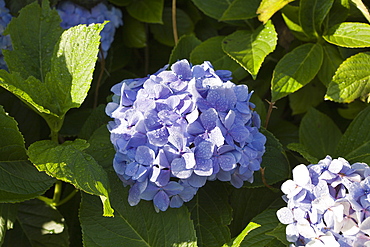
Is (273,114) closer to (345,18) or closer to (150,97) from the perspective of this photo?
(345,18)

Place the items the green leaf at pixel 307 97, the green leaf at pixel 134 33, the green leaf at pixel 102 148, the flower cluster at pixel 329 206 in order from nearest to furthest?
the flower cluster at pixel 329 206 < the green leaf at pixel 102 148 < the green leaf at pixel 307 97 < the green leaf at pixel 134 33

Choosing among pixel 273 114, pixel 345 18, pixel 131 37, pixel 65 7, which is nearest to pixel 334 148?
pixel 273 114

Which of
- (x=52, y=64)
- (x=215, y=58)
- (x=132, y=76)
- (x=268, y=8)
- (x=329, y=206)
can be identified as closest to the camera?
(x=329, y=206)

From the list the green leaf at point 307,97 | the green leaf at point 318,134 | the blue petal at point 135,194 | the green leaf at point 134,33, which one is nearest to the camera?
the blue petal at point 135,194

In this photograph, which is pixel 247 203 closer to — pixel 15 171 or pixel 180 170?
pixel 180 170

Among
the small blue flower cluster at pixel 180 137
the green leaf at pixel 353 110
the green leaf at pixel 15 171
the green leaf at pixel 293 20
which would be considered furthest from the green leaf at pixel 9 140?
the green leaf at pixel 353 110

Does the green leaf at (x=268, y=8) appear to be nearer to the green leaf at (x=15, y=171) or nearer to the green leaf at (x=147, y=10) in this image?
the green leaf at (x=147, y=10)

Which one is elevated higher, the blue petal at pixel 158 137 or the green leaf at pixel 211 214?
the blue petal at pixel 158 137

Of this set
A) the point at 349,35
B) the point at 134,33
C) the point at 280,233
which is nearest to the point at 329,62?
the point at 349,35
